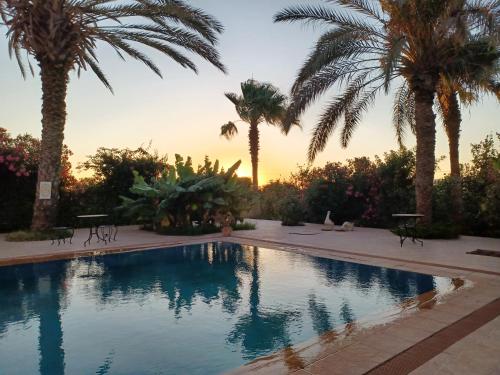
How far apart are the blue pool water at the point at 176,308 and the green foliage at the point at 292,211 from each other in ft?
27.8

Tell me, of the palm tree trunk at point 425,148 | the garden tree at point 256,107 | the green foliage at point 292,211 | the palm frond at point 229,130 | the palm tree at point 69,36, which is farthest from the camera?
the palm frond at point 229,130

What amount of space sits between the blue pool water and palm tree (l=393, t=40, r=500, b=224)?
281 inches

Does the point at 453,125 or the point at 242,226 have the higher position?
the point at 453,125

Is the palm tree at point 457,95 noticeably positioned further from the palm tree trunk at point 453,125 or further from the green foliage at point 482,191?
the green foliage at point 482,191

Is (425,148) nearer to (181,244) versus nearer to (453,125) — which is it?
(453,125)

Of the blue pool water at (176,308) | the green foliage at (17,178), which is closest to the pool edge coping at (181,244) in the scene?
the blue pool water at (176,308)

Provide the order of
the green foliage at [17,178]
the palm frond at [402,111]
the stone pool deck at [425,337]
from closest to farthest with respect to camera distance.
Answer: the stone pool deck at [425,337] → the green foliage at [17,178] → the palm frond at [402,111]

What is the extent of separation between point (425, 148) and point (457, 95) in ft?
12.9

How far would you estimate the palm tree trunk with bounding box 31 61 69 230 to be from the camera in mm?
12945

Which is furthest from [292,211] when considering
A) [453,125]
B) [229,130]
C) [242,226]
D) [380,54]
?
[229,130]

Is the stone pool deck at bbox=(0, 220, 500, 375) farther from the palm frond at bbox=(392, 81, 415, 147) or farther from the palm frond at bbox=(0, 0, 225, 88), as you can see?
the palm frond at bbox=(392, 81, 415, 147)

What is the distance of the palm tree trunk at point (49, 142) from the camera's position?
1295 centimetres

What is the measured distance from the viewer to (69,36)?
12836 mm

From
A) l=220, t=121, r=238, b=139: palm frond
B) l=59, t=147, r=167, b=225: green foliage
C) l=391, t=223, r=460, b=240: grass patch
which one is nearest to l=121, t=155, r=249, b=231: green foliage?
l=59, t=147, r=167, b=225: green foliage
